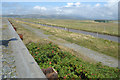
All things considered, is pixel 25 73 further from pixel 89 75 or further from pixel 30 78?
pixel 89 75

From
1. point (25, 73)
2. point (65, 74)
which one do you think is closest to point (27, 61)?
point (25, 73)

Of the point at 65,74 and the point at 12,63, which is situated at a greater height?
the point at 12,63

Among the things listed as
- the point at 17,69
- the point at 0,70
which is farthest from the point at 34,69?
the point at 0,70

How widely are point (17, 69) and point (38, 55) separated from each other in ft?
15.8

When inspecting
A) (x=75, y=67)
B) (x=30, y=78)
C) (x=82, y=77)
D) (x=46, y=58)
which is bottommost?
(x=82, y=77)

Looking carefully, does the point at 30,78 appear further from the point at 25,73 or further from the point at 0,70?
the point at 0,70

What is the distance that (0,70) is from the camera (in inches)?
65.9

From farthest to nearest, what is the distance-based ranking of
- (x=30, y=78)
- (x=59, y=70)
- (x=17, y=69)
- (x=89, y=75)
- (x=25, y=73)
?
(x=89, y=75) < (x=59, y=70) < (x=17, y=69) < (x=25, y=73) < (x=30, y=78)

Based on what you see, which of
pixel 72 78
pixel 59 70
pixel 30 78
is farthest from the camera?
pixel 59 70

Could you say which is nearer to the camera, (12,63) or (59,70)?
(12,63)

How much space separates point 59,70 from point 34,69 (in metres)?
3.79

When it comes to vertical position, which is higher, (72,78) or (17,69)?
(17,69)

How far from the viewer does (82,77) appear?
18.9ft

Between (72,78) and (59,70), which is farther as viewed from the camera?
(59,70)
